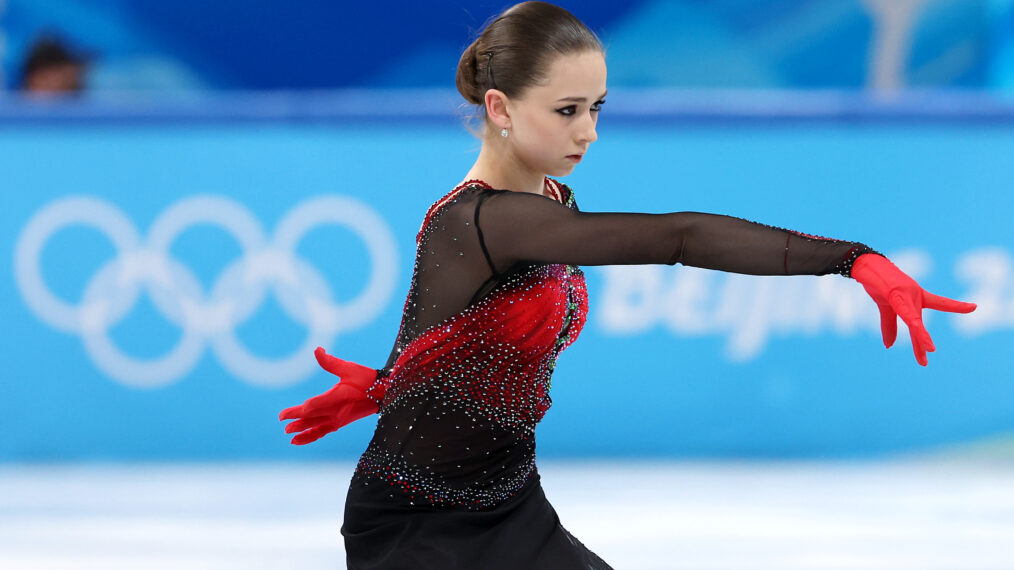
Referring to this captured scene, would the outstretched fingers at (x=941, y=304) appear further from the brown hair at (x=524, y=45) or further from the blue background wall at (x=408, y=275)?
the blue background wall at (x=408, y=275)

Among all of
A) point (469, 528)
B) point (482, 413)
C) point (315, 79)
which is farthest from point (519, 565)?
point (315, 79)

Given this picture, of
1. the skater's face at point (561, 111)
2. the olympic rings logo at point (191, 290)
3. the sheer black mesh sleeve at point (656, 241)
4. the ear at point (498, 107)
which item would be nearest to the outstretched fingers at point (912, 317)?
the sheer black mesh sleeve at point (656, 241)

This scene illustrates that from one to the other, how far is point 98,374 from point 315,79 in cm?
401

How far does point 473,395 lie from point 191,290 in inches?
119

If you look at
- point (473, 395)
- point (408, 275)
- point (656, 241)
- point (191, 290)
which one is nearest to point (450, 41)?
point (408, 275)

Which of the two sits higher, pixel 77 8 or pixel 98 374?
pixel 77 8

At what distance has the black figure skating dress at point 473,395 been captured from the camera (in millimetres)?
2062

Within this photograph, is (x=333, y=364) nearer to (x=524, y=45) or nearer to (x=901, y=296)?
(x=524, y=45)

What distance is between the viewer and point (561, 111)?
2125 millimetres

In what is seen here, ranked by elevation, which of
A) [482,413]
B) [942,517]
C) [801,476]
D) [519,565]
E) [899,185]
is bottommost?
[519,565]

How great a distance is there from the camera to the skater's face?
2.11 metres

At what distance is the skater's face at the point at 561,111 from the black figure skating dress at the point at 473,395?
0.29ft

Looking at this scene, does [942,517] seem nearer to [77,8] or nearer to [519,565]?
[519,565]

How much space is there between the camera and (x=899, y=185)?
5.04 metres
